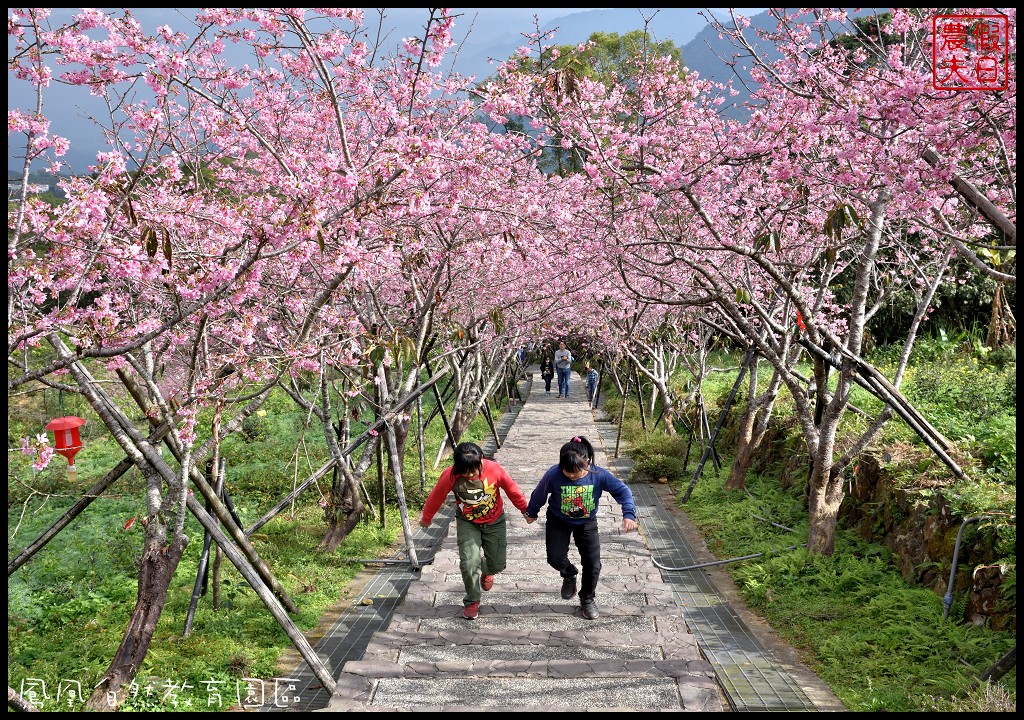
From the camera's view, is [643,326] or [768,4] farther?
[643,326]

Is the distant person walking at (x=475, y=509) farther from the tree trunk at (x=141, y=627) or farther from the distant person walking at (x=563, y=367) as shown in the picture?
the distant person walking at (x=563, y=367)

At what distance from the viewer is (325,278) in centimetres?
833

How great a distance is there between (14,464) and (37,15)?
11.5 m

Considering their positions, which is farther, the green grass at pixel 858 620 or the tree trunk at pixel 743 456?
the tree trunk at pixel 743 456

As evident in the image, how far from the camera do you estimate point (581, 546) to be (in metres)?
6.02

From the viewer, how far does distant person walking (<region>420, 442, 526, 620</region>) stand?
19.4 ft

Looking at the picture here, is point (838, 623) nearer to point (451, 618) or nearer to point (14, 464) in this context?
point (451, 618)

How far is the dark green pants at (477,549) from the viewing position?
6051 mm

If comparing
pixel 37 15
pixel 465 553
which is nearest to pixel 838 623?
pixel 465 553

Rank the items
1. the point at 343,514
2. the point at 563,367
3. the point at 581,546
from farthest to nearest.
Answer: the point at 563,367, the point at 343,514, the point at 581,546

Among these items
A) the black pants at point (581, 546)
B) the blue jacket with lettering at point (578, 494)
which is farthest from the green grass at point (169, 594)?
the black pants at point (581, 546)

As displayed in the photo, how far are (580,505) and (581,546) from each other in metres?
0.39

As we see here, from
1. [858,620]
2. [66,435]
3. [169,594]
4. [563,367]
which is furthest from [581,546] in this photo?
[563,367]

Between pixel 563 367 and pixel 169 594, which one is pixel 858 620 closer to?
pixel 169 594
